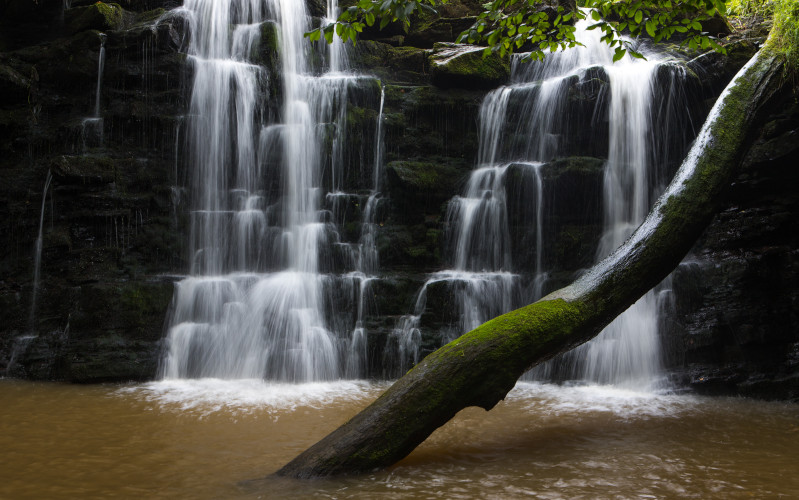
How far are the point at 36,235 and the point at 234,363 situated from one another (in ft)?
14.1

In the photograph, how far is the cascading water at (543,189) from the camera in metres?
7.58

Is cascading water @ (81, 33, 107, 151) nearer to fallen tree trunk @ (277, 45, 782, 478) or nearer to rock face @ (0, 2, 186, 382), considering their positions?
rock face @ (0, 2, 186, 382)

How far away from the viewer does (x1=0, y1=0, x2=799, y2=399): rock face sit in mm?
7176

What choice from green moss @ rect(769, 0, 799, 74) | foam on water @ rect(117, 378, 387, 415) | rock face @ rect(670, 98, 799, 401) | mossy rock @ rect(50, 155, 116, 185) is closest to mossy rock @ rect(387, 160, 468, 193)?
foam on water @ rect(117, 378, 387, 415)

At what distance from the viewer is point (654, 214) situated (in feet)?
17.2

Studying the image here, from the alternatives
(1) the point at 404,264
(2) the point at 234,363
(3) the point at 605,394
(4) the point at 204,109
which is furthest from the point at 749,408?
(4) the point at 204,109

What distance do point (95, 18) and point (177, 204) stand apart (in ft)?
14.4

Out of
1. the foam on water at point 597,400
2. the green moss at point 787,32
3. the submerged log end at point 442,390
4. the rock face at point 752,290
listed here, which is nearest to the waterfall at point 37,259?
the submerged log end at point 442,390

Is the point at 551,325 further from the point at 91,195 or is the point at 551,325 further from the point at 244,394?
the point at 91,195

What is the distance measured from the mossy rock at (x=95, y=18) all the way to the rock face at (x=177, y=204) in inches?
1.4

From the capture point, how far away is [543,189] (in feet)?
30.4

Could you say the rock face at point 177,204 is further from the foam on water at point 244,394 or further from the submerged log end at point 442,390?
the submerged log end at point 442,390

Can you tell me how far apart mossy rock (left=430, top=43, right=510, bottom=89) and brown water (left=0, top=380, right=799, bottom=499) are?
666cm

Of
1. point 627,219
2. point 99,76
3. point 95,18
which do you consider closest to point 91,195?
point 99,76
